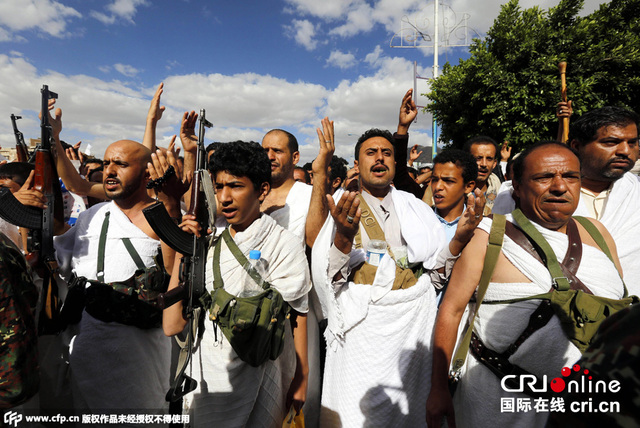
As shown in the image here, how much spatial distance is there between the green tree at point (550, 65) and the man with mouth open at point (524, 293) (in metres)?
11.1

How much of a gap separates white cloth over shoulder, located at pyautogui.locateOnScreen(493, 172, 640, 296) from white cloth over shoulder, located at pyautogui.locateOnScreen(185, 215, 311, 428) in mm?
2404

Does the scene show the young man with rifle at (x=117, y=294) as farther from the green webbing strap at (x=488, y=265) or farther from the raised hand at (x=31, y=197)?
the green webbing strap at (x=488, y=265)

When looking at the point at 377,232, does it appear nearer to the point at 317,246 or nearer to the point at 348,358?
the point at 317,246

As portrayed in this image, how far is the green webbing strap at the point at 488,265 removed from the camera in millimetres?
1943

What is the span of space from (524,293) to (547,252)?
0.28 meters

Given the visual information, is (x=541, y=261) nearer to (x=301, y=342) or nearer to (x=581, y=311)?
(x=581, y=311)

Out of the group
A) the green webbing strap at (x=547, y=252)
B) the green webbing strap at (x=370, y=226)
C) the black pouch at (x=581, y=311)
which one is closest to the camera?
the black pouch at (x=581, y=311)

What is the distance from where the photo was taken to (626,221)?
262 centimetres

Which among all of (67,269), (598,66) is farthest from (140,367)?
(598,66)

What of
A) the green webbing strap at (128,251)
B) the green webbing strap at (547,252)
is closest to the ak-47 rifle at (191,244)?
the green webbing strap at (128,251)

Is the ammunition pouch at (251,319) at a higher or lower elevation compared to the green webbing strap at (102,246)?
lower

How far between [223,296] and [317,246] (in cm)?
77

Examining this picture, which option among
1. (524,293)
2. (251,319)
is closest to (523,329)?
(524,293)

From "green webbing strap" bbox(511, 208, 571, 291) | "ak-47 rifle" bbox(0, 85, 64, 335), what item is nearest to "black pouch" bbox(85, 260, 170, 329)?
"ak-47 rifle" bbox(0, 85, 64, 335)
